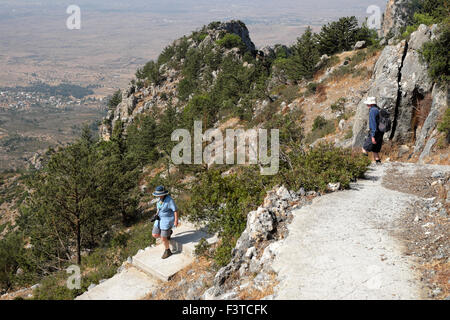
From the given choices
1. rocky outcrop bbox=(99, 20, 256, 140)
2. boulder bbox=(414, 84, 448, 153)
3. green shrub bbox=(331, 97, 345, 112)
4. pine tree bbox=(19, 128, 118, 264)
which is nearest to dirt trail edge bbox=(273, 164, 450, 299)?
boulder bbox=(414, 84, 448, 153)

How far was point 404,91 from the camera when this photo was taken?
14.6 meters

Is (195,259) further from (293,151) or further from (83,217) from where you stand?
(83,217)

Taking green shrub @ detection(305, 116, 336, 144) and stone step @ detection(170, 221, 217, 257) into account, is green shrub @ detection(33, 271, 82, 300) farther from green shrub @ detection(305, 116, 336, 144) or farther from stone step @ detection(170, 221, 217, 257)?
green shrub @ detection(305, 116, 336, 144)

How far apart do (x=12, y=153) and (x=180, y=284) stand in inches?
7326

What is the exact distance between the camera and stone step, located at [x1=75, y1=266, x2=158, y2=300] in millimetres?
7387

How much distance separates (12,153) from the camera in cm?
16438

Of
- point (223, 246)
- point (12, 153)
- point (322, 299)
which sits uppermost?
point (322, 299)

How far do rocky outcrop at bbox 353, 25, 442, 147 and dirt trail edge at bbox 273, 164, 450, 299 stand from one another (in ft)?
22.8

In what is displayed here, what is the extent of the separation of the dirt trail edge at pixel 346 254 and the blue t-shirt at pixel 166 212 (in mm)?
2959

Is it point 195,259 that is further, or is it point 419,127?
point 419,127

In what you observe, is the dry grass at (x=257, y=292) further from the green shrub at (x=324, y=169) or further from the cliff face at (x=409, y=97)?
the cliff face at (x=409, y=97)

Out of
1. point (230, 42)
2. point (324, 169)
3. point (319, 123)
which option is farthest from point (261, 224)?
point (230, 42)

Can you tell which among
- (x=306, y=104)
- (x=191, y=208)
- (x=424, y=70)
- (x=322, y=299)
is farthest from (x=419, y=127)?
(x=306, y=104)

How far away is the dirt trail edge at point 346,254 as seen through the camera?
5.02 m
